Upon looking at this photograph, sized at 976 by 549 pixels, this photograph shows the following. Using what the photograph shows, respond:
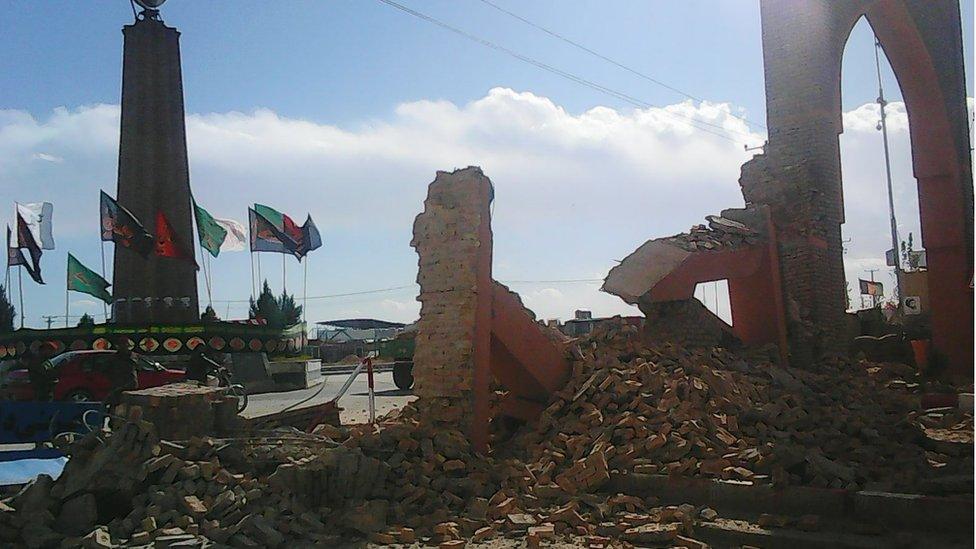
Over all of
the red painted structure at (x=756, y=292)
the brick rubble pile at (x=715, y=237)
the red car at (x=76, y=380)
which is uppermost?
the brick rubble pile at (x=715, y=237)

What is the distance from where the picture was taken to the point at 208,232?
24156mm

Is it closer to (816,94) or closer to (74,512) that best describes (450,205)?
(74,512)

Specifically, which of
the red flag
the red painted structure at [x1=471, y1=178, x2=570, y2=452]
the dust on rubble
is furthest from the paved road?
the red flag

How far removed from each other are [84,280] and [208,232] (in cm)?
433

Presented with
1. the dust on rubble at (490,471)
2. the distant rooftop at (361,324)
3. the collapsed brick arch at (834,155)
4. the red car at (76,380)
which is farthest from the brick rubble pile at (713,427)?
the distant rooftop at (361,324)

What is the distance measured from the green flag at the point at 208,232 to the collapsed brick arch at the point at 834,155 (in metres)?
17.2

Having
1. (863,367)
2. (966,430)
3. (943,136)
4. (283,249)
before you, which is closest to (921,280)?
(943,136)

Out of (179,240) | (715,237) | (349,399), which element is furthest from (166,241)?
(715,237)

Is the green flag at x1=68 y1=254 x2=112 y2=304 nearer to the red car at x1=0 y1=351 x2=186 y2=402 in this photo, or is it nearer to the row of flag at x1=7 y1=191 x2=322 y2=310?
the row of flag at x1=7 y1=191 x2=322 y2=310

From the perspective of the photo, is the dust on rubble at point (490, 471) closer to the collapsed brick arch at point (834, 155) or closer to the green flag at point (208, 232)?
the collapsed brick arch at point (834, 155)

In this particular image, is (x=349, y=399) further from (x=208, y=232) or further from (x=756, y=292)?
(x=208, y=232)

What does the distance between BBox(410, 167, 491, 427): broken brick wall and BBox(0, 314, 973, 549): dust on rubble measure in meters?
0.30

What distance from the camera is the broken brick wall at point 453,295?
7367 millimetres

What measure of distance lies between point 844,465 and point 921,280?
54.8 ft
